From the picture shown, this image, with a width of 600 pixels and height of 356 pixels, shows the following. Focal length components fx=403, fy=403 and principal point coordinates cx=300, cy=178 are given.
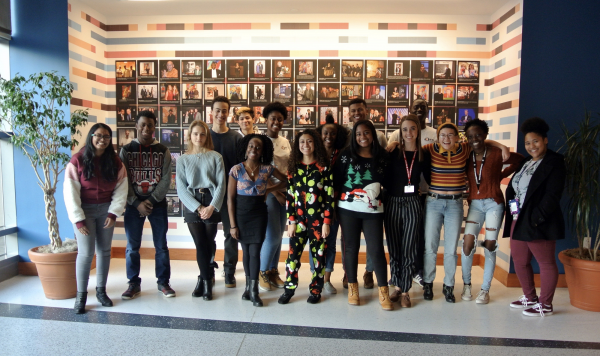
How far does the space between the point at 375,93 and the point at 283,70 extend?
1167mm

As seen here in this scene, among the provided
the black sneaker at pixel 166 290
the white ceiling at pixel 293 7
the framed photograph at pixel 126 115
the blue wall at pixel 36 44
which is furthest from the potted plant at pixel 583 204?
the blue wall at pixel 36 44

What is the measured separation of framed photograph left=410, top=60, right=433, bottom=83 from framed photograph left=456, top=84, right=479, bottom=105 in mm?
396

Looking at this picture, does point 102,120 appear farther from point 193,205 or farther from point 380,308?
point 380,308

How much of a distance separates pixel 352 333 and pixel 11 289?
3384 millimetres

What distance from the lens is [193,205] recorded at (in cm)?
356

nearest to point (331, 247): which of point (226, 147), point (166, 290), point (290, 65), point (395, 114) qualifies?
point (226, 147)

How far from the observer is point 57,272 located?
3697 mm

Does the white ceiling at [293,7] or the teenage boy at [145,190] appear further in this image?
the white ceiling at [293,7]

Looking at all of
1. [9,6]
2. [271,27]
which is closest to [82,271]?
[9,6]

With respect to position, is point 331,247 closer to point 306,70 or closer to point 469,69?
point 306,70

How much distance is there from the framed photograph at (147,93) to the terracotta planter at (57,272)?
215 cm

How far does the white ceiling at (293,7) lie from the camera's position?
4508 mm

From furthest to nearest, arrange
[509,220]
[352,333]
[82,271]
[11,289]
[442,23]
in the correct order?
[442,23]
[11,289]
[509,220]
[82,271]
[352,333]

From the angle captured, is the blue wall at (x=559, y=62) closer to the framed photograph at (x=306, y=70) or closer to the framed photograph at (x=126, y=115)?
the framed photograph at (x=306, y=70)
